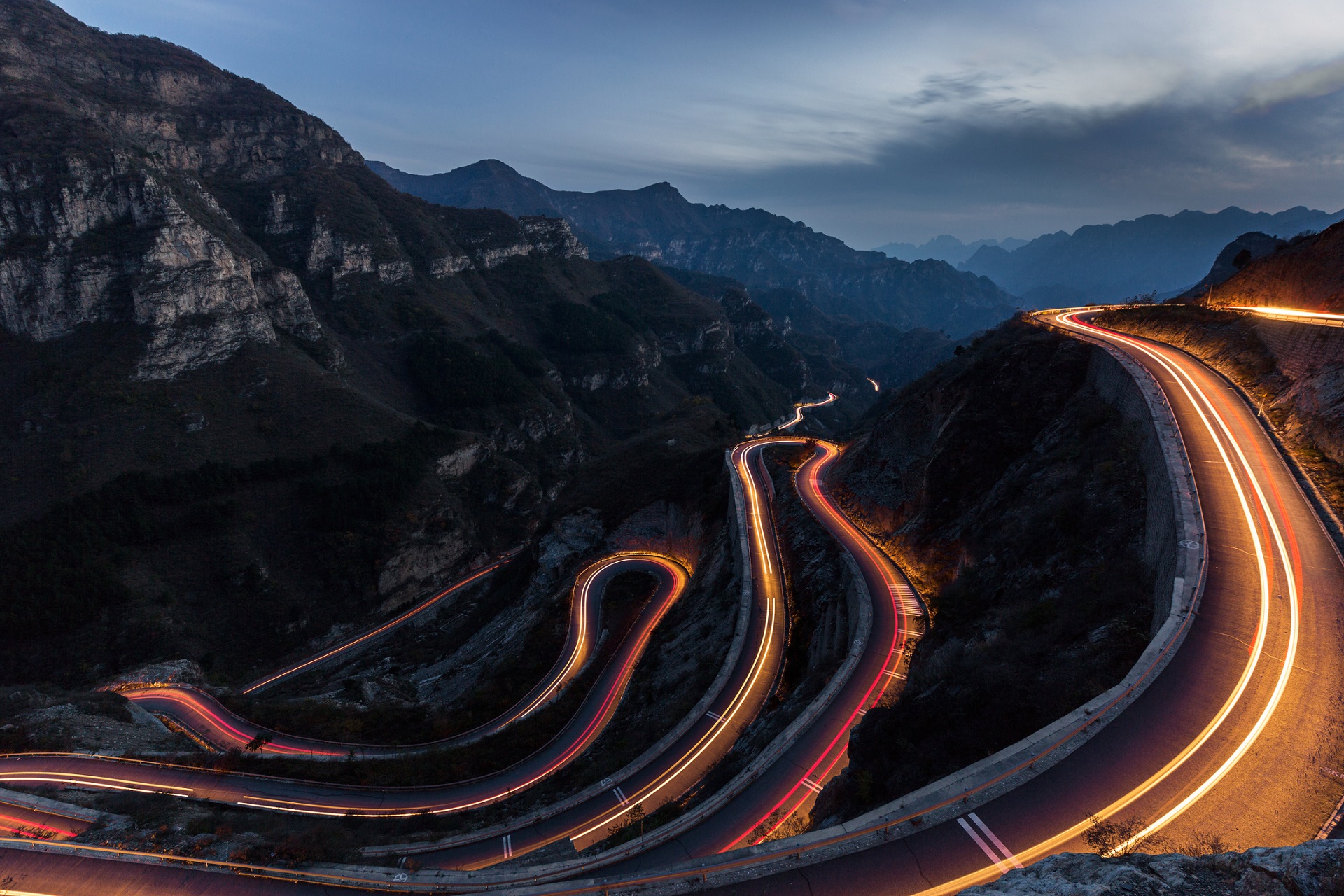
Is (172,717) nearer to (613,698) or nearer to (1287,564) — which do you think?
(613,698)

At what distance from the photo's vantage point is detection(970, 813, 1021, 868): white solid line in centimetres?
1363

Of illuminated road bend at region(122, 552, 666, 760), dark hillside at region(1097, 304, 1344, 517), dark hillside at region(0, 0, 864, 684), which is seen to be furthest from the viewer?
dark hillside at region(0, 0, 864, 684)

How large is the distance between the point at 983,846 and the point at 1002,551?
61.3 feet

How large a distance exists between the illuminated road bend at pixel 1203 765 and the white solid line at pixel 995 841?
33mm

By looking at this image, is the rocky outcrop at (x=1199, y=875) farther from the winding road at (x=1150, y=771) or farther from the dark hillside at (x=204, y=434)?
the dark hillside at (x=204, y=434)

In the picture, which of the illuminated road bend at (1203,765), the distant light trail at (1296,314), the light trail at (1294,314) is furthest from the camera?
the light trail at (1294,314)

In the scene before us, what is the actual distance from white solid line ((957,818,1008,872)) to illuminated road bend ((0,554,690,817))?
101ft

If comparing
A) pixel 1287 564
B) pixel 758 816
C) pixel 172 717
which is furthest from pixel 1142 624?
pixel 172 717

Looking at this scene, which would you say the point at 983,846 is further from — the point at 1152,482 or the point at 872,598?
the point at 1152,482

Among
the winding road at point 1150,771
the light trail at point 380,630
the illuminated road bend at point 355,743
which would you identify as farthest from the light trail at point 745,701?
the light trail at point 380,630

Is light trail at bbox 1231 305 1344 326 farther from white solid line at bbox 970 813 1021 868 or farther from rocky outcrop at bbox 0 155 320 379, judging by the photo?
rocky outcrop at bbox 0 155 320 379

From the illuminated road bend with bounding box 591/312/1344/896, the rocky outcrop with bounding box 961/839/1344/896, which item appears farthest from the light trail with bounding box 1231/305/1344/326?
the rocky outcrop with bounding box 961/839/1344/896

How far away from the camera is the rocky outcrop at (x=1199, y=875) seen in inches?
332

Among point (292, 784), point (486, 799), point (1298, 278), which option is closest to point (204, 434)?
point (292, 784)
